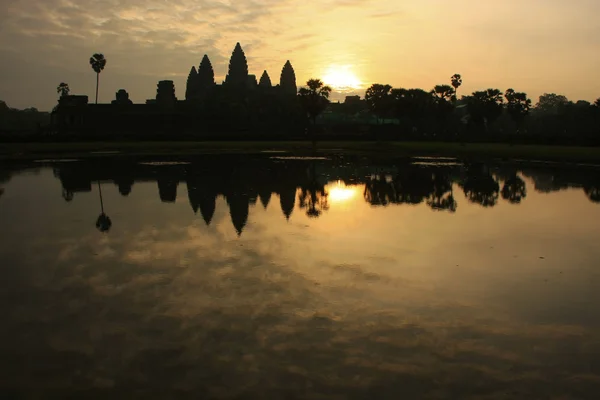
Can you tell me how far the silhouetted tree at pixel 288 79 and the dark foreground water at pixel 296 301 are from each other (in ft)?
459

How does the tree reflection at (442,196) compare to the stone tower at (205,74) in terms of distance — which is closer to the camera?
the tree reflection at (442,196)

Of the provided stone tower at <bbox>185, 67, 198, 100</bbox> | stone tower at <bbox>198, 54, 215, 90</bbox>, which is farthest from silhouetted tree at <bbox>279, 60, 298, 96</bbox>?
stone tower at <bbox>185, 67, 198, 100</bbox>

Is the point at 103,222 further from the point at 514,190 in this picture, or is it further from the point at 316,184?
the point at 514,190

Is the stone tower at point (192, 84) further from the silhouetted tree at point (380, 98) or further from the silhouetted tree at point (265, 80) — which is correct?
the silhouetted tree at point (380, 98)

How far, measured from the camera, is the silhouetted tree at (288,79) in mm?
153750

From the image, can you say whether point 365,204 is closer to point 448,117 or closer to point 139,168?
point 139,168

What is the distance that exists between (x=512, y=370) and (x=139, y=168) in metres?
28.7

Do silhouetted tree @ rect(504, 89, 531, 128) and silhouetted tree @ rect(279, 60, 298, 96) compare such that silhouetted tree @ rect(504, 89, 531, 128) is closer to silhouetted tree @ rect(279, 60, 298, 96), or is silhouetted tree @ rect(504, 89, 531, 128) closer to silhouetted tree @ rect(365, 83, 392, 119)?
silhouetted tree @ rect(365, 83, 392, 119)

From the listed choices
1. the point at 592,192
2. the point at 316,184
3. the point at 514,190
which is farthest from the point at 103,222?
the point at 592,192

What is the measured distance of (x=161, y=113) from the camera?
315ft

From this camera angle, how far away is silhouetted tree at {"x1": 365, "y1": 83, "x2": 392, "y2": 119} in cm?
10482

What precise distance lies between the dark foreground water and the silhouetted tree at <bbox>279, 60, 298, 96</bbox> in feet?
459

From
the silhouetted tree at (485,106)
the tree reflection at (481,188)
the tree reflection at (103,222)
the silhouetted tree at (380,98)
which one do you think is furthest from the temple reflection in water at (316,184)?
the silhouetted tree at (380,98)

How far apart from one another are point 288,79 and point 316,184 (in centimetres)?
13466
